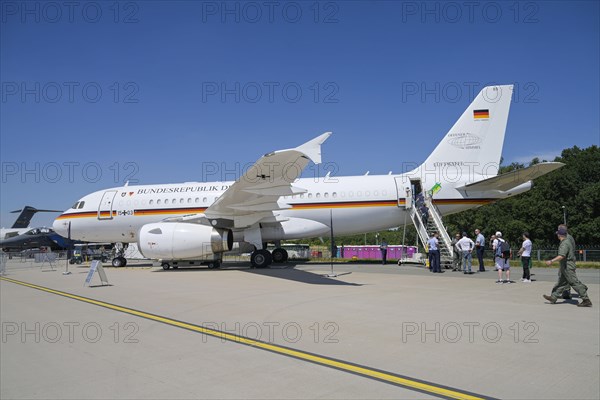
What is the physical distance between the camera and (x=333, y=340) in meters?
5.68

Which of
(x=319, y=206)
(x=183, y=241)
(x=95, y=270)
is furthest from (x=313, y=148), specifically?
(x=319, y=206)

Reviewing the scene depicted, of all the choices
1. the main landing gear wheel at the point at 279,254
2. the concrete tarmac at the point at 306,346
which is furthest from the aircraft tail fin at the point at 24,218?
the concrete tarmac at the point at 306,346

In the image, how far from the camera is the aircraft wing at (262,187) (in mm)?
10777

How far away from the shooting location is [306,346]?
5.40m

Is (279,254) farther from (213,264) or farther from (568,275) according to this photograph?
(568,275)

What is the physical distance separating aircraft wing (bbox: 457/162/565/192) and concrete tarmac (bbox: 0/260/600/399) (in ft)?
20.4

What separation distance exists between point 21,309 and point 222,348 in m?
5.59

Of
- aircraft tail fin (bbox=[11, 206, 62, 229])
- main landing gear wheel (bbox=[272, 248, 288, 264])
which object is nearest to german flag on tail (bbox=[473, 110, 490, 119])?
main landing gear wheel (bbox=[272, 248, 288, 264])

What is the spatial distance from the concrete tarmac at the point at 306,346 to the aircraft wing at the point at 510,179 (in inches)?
245

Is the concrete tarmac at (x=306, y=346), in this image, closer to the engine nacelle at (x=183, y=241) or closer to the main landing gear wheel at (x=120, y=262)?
the engine nacelle at (x=183, y=241)

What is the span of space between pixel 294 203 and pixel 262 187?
505 centimetres

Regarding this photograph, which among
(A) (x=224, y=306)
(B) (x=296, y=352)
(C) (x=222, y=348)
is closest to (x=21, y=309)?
(A) (x=224, y=306)

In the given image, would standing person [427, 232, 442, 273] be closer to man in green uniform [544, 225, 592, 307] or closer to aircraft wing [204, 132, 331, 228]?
aircraft wing [204, 132, 331, 228]

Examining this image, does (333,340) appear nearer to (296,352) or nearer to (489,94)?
(296,352)
